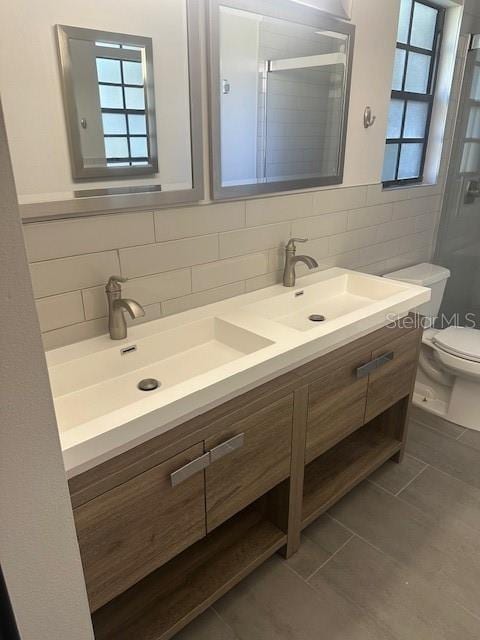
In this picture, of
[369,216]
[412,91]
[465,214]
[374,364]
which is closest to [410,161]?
[412,91]

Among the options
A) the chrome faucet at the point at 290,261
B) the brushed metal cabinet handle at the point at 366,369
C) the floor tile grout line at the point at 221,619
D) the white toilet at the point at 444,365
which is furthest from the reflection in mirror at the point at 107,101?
the white toilet at the point at 444,365

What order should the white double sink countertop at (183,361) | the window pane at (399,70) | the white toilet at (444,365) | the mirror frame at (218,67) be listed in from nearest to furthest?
the white double sink countertop at (183,361)
the mirror frame at (218,67)
the white toilet at (444,365)
the window pane at (399,70)

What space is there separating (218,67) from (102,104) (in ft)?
1.44

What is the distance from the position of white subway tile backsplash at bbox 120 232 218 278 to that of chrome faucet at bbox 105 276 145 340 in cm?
9

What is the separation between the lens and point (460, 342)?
7.76 feet

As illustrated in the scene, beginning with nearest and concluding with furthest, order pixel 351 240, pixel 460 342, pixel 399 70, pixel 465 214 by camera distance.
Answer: pixel 351 240 < pixel 460 342 < pixel 399 70 < pixel 465 214

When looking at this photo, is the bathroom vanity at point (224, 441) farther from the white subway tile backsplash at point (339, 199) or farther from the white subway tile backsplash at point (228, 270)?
the white subway tile backsplash at point (339, 199)

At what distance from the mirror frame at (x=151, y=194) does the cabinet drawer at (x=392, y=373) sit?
92cm

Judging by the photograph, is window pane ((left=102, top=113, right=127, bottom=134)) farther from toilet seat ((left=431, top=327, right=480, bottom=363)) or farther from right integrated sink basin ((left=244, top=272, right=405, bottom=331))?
toilet seat ((left=431, top=327, right=480, bottom=363))

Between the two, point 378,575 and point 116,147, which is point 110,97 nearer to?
point 116,147

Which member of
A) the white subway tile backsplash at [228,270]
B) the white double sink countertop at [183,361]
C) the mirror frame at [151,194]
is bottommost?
the white double sink countertop at [183,361]

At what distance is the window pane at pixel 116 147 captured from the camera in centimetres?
128

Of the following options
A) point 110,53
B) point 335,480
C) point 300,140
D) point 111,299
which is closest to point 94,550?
point 111,299

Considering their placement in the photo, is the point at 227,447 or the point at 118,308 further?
the point at 118,308
